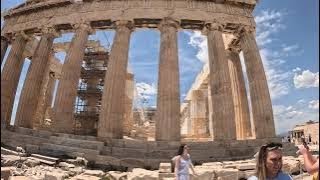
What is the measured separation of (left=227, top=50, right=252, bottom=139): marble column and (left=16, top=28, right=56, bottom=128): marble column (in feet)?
49.9

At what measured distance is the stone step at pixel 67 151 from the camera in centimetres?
1916

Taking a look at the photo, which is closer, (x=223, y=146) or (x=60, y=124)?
(x=223, y=146)

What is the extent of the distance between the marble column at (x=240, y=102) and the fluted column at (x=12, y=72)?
17756 mm

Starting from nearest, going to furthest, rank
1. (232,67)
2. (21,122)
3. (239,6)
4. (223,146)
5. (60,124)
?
(223,146), (60,124), (21,122), (239,6), (232,67)

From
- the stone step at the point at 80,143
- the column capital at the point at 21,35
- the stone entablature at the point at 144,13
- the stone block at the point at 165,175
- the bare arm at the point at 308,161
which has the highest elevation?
the stone entablature at the point at 144,13

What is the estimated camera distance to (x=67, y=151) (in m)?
19.4

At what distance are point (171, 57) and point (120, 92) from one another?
165 inches

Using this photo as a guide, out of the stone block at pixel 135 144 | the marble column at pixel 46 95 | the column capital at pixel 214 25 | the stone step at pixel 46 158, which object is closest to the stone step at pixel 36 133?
the stone step at pixel 46 158

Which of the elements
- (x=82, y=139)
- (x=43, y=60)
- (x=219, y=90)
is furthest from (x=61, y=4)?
(x=219, y=90)

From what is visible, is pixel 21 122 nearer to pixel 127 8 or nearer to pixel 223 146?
pixel 127 8

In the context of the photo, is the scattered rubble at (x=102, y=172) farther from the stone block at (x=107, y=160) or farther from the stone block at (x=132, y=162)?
the stone block at (x=132, y=162)

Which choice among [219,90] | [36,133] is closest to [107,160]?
[36,133]

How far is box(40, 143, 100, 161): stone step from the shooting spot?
19.2m

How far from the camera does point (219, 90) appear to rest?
24375 millimetres
